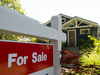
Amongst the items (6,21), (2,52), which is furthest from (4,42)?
(6,21)

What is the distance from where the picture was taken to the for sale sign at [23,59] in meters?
1.44

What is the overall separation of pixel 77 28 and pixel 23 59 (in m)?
14.9

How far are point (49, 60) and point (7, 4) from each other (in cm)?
1737

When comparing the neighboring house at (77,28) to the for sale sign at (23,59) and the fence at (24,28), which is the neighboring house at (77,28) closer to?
the fence at (24,28)

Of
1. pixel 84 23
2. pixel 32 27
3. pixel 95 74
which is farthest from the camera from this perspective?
pixel 84 23

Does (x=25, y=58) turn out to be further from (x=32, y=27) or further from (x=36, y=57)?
(x=32, y=27)

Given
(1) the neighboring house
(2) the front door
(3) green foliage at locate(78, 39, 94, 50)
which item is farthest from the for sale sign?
(2) the front door

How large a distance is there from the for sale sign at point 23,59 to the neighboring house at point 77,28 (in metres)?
13.6

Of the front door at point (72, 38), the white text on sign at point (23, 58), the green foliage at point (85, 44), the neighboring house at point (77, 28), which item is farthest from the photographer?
the front door at point (72, 38)

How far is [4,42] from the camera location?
1439 mm

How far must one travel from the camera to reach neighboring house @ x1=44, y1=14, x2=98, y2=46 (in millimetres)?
15211

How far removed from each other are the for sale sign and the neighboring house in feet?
44.7

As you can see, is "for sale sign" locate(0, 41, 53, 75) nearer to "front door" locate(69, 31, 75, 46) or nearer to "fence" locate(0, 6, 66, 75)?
"fence" locate(0, 6, 66, 75)

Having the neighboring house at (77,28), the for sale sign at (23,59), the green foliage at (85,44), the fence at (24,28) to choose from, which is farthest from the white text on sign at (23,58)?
the neighboring house at (77,28)
